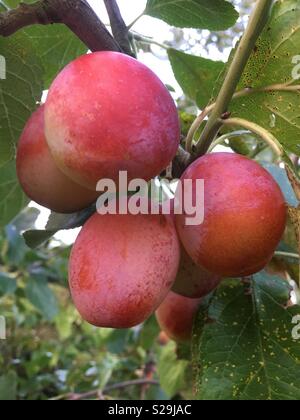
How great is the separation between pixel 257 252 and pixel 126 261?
5.7 inches

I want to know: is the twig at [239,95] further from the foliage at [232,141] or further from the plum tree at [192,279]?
the plum tree at [192,279]

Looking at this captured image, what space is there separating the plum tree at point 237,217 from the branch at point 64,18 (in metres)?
0.22

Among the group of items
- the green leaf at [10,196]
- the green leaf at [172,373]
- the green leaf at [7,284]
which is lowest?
the green leaf at [7,284]

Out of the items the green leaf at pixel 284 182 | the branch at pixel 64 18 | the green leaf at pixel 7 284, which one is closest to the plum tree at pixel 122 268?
the branch at pixel 64 18

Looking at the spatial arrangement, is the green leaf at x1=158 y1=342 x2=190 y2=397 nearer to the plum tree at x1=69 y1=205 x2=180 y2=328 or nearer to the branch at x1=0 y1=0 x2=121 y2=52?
the plum tree at x1=69 y1=205 x2=180 y2=328

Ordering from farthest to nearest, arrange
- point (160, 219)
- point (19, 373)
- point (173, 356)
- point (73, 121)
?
point (19, 373) < point (173, 356) < point (160, 219) < point (73, 121)

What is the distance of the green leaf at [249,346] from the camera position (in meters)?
0.74

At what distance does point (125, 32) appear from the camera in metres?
0.77

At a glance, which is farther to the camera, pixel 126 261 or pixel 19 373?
pixel 19 373

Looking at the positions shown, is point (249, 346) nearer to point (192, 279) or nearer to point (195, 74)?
point (192, 279)

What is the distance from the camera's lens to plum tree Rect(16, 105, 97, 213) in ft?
2.16
